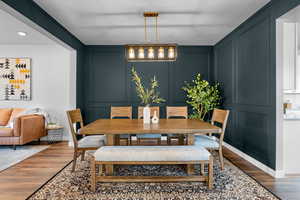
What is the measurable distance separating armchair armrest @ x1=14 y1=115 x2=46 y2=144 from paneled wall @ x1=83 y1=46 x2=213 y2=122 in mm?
1066

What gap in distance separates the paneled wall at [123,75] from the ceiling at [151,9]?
0.64m

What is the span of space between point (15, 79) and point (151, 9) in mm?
4110

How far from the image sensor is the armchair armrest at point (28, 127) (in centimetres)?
439

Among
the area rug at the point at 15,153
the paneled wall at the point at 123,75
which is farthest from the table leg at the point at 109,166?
the paneled wall at the point at 123,75

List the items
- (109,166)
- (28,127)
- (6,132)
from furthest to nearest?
1. (28,127)
2. (6,132)
3. (109,166)

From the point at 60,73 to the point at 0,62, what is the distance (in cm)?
148

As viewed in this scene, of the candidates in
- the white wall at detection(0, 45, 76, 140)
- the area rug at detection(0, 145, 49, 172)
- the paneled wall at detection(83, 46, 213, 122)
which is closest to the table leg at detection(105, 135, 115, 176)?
the area rug at detection(0, 145, 49, 172)

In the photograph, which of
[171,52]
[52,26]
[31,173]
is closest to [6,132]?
[31,173]

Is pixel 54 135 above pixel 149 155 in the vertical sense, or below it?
below

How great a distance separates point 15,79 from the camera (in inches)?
213

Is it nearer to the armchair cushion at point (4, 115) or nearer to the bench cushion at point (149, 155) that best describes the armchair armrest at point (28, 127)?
the armchair cushion at point (4, 115)

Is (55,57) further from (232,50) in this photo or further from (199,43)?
(232,50)

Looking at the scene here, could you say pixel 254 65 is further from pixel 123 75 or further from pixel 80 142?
pixel 123 75

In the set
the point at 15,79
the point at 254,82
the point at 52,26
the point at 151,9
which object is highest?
the point at 151,9
